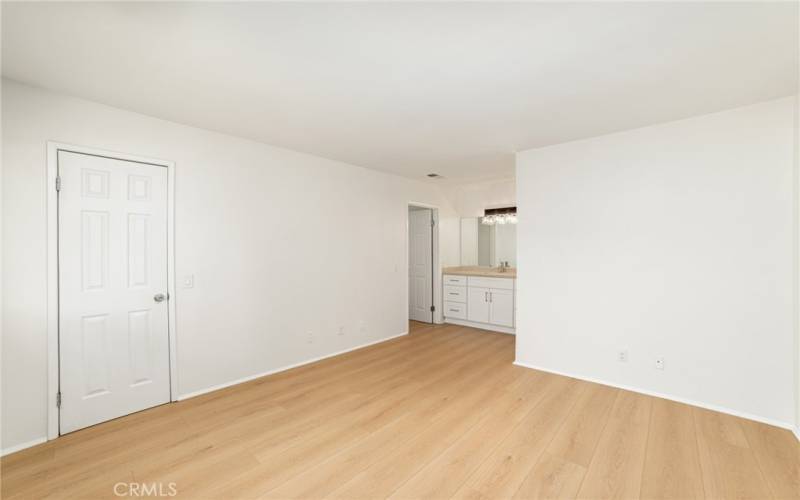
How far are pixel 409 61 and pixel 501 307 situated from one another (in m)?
4.02

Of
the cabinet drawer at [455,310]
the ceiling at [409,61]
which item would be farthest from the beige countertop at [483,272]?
the ceiling at [409,61]

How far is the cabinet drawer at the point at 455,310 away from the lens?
5.58 metres

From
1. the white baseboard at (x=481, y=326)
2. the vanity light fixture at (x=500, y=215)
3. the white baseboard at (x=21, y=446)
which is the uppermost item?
the vanity light fixture at (x=500, y=215)

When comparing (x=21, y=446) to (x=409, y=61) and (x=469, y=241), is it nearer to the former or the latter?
(x=409, y=61)

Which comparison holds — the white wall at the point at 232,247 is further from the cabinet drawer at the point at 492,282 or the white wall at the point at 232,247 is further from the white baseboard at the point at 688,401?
the white baseboard at the point at 688,401

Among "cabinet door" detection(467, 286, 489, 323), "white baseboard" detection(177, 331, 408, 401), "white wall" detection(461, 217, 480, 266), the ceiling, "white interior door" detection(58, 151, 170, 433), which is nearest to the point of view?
the ceiling

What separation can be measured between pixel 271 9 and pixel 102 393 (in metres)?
2.94

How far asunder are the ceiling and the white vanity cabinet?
8.97 feet

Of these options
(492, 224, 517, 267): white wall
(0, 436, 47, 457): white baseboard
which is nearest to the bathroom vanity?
(492, 224, 517, 267): white wall

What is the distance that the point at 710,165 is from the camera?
2.79 meters

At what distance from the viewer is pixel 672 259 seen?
9.68 feet

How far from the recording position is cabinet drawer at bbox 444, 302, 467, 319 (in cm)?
558

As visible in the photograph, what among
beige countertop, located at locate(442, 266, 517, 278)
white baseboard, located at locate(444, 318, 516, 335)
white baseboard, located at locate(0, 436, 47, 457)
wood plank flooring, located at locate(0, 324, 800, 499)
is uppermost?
beige countertop, located at locate(442, 266, 517, 278)

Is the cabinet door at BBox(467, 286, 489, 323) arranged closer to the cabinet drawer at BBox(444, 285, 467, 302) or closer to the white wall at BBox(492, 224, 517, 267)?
the cabinet drawer at BBox(444, 285, 467, 302)
